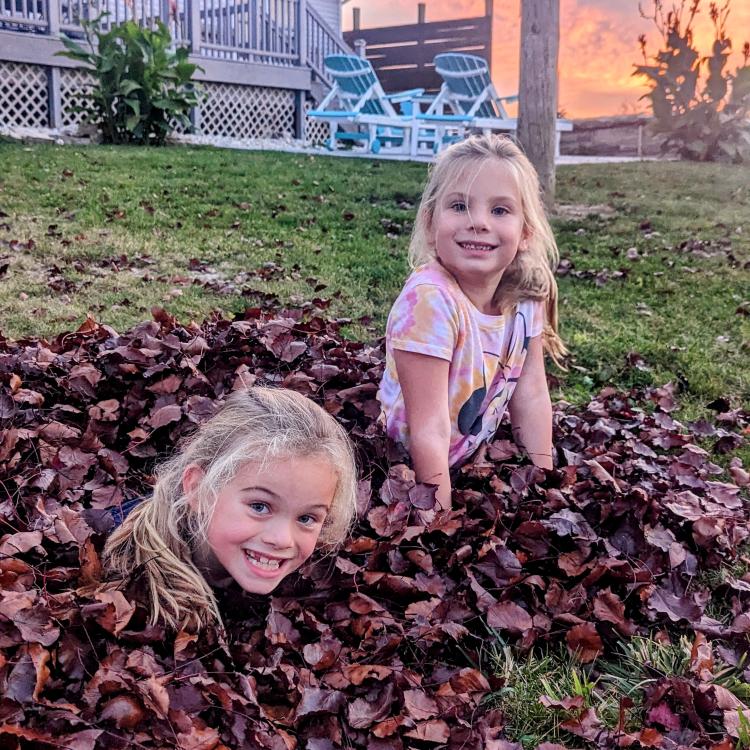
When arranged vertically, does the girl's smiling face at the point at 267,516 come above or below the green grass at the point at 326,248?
below

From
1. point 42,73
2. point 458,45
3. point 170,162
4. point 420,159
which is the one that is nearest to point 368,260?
point 170,162

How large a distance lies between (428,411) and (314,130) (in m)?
16.7

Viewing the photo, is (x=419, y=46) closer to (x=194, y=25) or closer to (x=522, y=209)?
(x=194, y=25)

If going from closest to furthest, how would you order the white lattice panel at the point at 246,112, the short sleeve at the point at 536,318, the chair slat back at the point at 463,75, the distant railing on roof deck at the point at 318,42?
the short sleeve at the point at 536,318, the white lattice panel at the point at 246,112, the chair slat back at the point at 463,75, the distant railing on roof deck at the point at 318,42

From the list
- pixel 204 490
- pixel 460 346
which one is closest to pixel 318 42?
pixel 460 346

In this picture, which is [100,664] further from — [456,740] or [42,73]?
[42,73]

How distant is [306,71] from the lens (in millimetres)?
18125

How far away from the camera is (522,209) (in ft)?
10.2

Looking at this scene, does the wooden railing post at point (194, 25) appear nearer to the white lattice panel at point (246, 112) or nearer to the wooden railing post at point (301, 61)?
the white lattice panel at point (246, 112)

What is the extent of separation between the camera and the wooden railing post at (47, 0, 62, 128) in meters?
14.8

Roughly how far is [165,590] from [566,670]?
1.12 m

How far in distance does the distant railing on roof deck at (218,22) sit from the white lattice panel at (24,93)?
0.96 m

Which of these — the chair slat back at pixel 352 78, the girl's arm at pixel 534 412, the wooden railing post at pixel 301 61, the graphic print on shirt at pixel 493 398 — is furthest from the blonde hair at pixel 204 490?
the wooden railing post at pixel 301 61

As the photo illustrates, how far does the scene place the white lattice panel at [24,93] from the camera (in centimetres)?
1445
